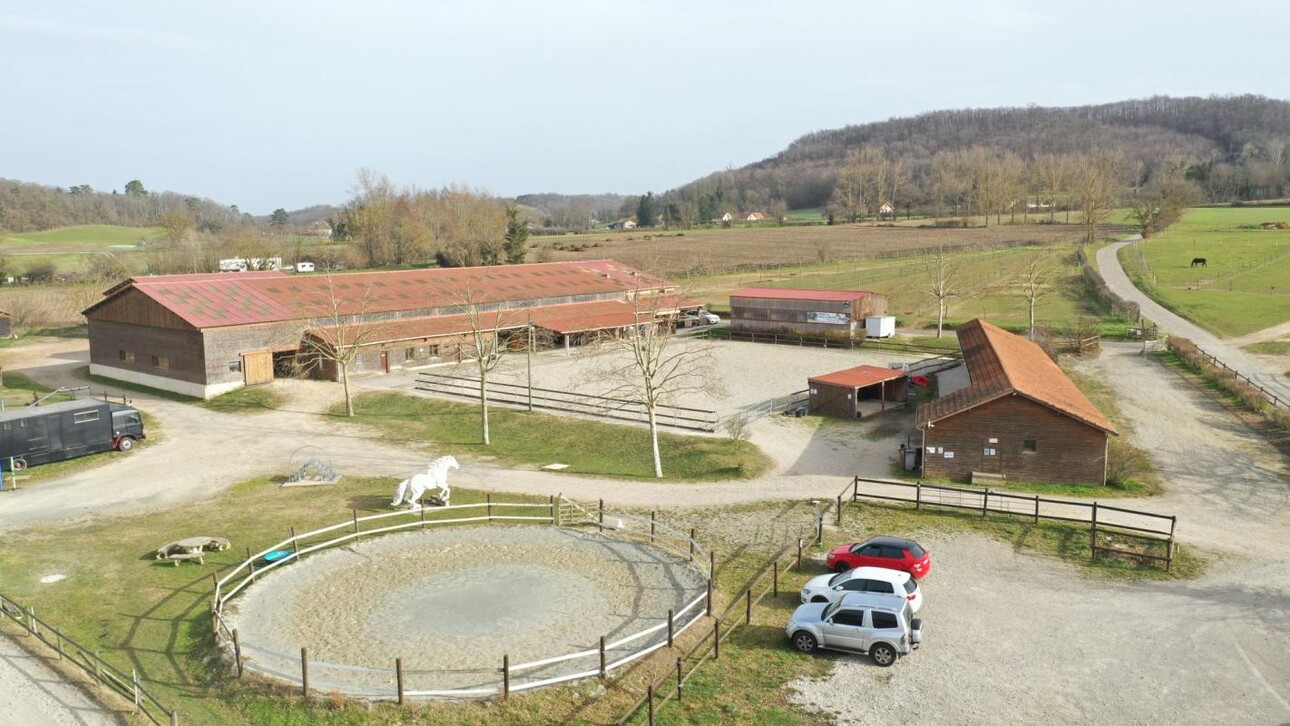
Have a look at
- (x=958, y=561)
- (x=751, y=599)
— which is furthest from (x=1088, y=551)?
(x=751, y=599)

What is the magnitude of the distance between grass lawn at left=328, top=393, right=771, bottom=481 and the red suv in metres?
10.6

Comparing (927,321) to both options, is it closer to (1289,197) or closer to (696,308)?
(696,308)

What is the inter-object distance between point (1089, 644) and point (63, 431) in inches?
1510

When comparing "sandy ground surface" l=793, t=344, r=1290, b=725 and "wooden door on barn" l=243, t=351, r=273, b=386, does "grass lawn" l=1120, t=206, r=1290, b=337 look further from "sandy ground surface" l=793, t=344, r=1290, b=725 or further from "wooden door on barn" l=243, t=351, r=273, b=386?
"wooden door on barn" l=243, t=351, r=273, b=386

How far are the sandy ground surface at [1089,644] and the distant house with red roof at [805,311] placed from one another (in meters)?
37.0

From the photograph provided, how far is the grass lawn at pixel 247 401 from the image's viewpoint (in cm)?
4809

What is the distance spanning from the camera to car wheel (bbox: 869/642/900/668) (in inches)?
728

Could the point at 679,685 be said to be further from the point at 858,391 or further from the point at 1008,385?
Answer: the point at 858,391

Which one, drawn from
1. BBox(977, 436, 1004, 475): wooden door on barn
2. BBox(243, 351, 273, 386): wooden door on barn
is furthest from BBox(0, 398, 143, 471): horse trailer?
BBox(977, 436, 1004, 475): wooden door on barn

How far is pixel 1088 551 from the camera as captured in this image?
82.9 ft

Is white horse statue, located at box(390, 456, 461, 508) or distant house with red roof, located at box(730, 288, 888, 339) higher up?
distant house with red roof, located at box(730, 288, 888, 339)

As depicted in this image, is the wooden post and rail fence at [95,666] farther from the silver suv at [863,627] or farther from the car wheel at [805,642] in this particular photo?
the silver suv at [863,627]

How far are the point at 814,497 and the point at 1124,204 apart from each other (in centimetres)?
17425

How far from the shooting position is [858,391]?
152ft
